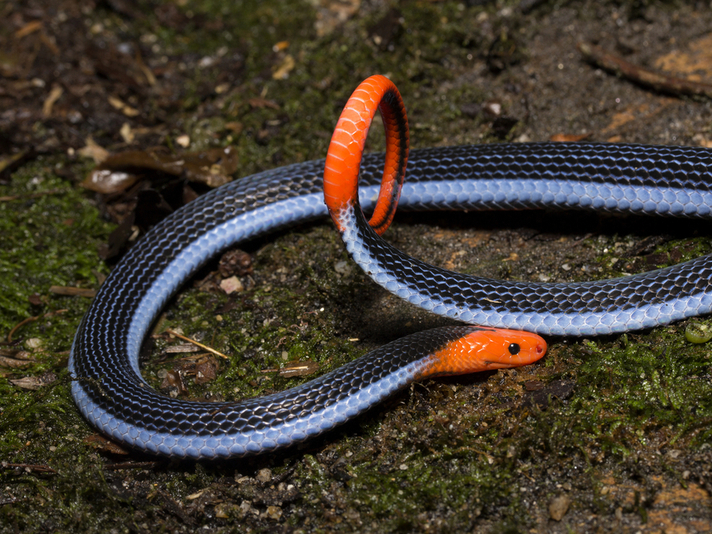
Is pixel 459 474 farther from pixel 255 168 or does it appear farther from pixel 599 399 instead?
pixel 255 168

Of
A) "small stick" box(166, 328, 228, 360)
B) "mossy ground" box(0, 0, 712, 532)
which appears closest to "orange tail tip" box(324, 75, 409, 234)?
"mossy ground" box(0, 0, 712, 532)

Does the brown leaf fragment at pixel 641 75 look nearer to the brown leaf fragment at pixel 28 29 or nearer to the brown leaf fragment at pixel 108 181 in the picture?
the brown leaf fragment at pixel 108 181

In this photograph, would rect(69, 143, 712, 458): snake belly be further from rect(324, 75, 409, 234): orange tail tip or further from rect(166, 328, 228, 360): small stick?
rect(324, 75, 409, 234): orange tail tip

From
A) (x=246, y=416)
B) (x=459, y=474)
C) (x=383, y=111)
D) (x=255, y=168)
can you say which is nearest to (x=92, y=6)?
(x=255, y=168)

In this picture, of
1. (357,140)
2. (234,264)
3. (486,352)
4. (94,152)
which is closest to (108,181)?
(94,152)

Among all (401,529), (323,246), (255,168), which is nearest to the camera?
(401,529)

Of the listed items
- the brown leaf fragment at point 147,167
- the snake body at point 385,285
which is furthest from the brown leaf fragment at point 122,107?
the snake body at point 385,285
